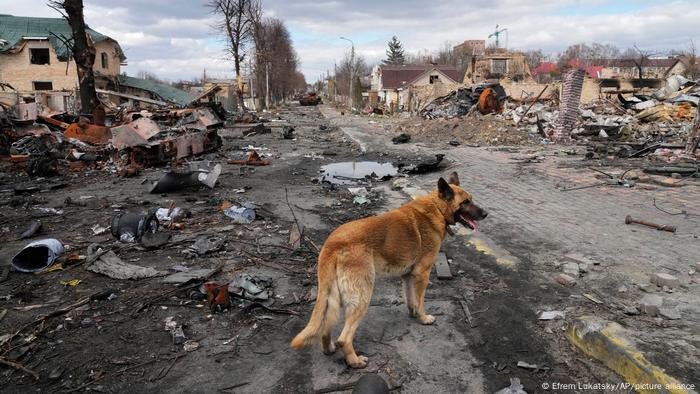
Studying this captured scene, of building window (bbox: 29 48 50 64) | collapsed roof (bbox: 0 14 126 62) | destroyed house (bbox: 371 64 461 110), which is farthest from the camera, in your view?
destroyed house (bbox: 371 64 461 110)

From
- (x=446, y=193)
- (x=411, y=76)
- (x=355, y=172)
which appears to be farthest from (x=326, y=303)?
(x=411, y=76)

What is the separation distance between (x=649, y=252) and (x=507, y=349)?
273 centimetres

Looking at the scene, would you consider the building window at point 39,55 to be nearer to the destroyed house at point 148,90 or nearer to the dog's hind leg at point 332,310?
the destroyed house at point 148,90

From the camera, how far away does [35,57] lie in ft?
123

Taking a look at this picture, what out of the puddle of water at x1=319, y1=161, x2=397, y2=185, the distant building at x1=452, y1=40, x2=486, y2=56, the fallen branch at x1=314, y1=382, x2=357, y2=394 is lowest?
the fallen branch at x1=314, y1=382, x2=357, y2=394

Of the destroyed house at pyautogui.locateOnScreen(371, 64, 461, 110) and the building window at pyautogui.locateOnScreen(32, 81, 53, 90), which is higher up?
the destroyed house at pyautogui.locateOnScreen(371, 64, 461, 110)

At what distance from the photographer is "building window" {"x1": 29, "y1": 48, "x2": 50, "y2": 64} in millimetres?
37062

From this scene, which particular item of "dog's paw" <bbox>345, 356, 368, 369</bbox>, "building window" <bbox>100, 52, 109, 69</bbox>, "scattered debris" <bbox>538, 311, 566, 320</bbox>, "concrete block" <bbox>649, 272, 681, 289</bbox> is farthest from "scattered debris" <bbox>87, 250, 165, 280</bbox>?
"building window" <bbox>100, 52, 109, 69</bbox>

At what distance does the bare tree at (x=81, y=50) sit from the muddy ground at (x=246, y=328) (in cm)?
1127

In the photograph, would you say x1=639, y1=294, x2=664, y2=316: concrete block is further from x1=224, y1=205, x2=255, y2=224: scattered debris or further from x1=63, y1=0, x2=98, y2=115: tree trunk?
x1=63, y1=0, x2=98, y2=115: tree trunk

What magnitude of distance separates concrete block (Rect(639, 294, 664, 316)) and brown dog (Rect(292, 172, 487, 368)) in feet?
5.16

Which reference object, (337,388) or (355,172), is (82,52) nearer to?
(355,172)

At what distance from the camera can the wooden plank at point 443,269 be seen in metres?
4.75

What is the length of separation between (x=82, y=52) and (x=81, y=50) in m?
0.07
